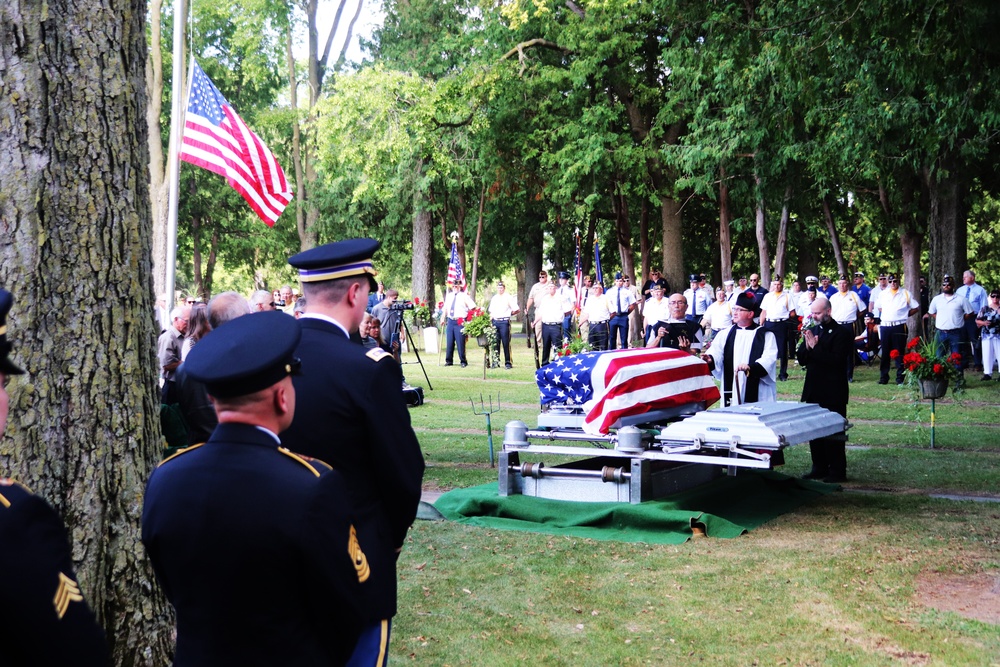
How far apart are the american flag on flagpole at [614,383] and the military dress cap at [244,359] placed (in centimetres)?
702

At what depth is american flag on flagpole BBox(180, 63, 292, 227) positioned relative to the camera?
13.3 m

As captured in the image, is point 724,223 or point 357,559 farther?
point 724,223

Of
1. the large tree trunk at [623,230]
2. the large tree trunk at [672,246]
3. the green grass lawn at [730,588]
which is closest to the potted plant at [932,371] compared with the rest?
the green grass lawn at [730,588]

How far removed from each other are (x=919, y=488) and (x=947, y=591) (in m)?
3.57

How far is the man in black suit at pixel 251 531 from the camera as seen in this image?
2635 millimetres

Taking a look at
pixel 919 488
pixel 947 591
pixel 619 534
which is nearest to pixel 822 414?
pixel 919 488

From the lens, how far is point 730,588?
7.10m

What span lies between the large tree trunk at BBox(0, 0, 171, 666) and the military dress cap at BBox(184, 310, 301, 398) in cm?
207

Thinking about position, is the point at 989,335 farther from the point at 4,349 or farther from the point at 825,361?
the point at 4,349

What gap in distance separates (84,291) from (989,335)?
2022cm

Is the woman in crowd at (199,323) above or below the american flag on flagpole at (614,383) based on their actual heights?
above

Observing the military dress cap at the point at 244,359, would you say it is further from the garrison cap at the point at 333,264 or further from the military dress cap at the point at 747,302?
the military dress cap at the point at 747,302

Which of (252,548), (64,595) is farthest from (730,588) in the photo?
(64,595)

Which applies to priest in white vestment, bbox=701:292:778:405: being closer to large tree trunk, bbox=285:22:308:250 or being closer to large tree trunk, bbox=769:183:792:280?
large tree trunk, bbox=769:183:792:280
